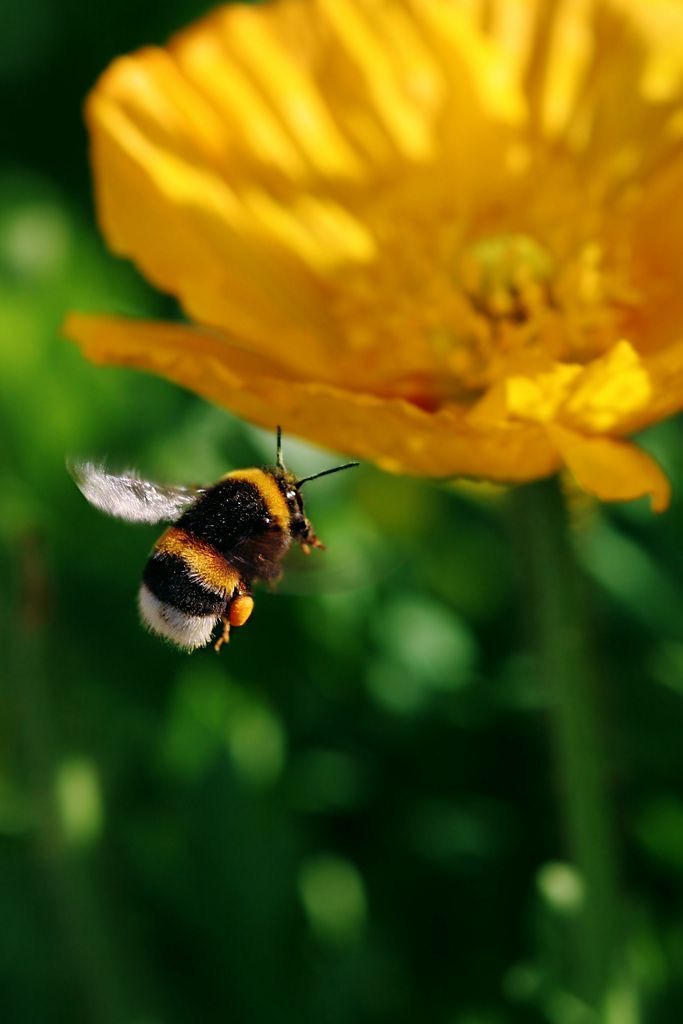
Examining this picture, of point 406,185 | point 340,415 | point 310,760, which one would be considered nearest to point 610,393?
point 340,415

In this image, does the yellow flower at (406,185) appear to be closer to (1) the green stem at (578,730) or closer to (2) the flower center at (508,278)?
(2) the flower center at (508,278)

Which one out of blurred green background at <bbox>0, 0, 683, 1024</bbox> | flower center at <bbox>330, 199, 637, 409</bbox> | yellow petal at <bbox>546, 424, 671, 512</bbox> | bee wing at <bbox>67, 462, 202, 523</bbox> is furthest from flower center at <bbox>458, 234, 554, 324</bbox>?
bee wing at <bbox>67, 462, 202, 523</bbox>

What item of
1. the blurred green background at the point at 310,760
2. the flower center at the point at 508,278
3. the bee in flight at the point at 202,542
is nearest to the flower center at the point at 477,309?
the flower center at the point at 508,278

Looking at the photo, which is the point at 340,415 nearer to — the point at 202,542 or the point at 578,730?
the point at 202,542

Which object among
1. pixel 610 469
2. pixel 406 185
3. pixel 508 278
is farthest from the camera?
pixel 406 185

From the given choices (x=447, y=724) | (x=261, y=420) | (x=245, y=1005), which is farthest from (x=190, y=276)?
(x=245, y=1005)

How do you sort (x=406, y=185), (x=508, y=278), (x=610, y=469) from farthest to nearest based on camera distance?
(x=406, y=185)
(x=508, y=278)
(x=610, y=469)
